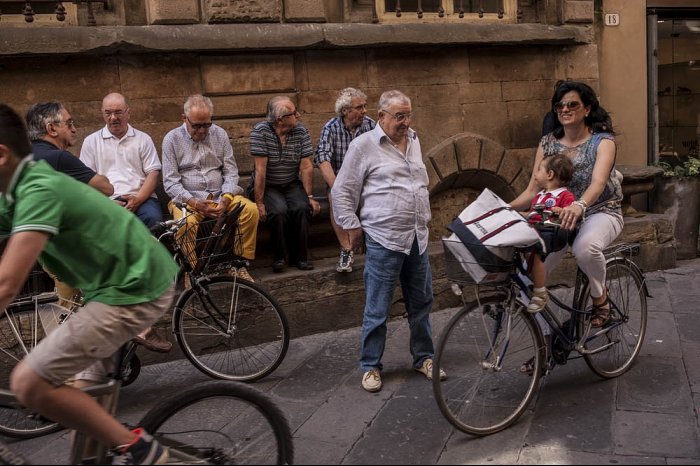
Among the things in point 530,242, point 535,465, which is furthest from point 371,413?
point 530,242

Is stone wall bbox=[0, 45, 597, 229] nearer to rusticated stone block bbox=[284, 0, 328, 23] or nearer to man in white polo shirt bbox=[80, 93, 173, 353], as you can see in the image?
rusticated stone block bbox=[284, 0, 328, 23]

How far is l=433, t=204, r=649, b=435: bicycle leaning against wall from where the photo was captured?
4.28m

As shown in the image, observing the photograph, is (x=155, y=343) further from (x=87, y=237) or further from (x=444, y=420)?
(x=87, y=237)

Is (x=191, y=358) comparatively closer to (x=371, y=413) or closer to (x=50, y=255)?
(x=371, y=413)

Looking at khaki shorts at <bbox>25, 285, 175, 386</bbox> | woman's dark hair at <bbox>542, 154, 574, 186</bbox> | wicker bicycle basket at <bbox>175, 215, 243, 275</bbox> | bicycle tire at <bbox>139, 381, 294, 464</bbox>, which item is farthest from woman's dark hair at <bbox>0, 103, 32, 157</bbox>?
woman's dark hair at <bbox>542, 154, 574, 186</bbox>

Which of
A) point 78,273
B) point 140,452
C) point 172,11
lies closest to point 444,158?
point 172,11

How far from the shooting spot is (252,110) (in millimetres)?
7086

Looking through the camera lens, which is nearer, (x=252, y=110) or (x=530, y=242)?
(x=530, y=242)

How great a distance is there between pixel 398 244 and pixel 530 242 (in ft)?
3.19

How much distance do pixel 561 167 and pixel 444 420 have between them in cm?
159

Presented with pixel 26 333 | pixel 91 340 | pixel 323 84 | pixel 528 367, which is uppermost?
pixel 323 84

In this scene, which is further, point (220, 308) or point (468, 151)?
point (468, 151)

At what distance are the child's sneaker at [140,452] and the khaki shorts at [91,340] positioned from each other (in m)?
0.33

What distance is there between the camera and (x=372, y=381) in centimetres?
514
